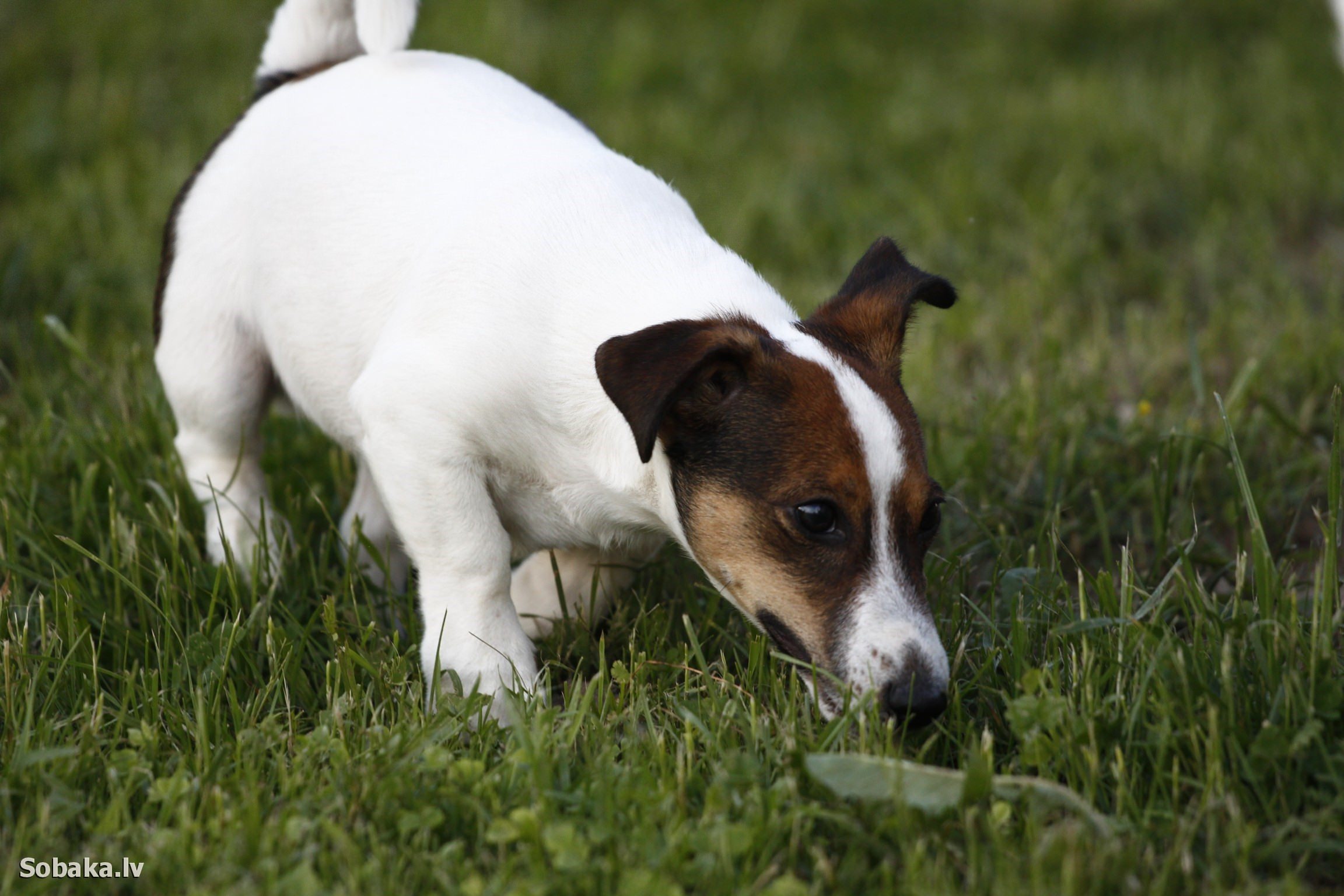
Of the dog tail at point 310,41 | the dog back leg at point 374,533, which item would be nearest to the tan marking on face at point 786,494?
the dog back leg at point 374,533

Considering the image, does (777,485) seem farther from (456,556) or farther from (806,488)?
(456,556)

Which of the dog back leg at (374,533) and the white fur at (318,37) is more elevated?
the white fur at (318,37)

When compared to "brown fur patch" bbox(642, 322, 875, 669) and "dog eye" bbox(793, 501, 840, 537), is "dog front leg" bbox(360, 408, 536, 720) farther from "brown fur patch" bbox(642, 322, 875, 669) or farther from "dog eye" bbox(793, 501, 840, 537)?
"dog eye" bbox(793, 501, 840, 537)

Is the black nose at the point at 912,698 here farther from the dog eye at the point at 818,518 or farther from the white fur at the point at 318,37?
the white fur at the point at 318,37

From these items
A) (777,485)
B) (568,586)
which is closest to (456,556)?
(568,586)

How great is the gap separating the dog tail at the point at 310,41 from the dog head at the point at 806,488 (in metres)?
1.74

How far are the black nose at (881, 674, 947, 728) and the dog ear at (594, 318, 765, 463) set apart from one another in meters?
0.70

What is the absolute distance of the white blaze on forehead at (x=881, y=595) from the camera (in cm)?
278

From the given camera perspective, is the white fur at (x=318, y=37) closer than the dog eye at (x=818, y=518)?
No

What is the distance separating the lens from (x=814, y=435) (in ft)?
9.35

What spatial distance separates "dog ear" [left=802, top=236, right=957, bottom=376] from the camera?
3.17 m

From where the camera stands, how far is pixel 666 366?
271 cm

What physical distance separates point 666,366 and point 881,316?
722mm

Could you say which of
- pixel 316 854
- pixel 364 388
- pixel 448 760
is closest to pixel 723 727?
pixel 448 760
